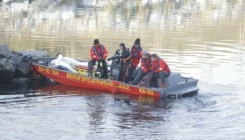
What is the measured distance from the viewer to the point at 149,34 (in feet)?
128

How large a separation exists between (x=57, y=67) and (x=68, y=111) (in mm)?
5341

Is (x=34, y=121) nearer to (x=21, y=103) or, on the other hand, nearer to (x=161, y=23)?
(x=21, y=103)

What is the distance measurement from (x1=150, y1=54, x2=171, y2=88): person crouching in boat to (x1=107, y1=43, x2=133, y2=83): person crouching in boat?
1180 mm

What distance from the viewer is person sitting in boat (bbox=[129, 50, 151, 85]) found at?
19.4m

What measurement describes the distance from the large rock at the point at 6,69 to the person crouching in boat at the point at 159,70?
6012 mm

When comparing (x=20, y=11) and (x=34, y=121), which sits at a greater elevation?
(x=20, y=11)

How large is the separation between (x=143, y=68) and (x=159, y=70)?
702mm

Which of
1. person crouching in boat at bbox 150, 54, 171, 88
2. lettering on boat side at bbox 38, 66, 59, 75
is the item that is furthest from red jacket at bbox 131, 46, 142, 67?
lettering on boat side at bbox 38, 66, 59, 75

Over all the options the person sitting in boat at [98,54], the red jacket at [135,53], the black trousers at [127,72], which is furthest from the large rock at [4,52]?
the red jacket at [135,53]

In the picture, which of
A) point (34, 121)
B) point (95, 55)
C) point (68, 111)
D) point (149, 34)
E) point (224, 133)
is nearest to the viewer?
point (224, 133)

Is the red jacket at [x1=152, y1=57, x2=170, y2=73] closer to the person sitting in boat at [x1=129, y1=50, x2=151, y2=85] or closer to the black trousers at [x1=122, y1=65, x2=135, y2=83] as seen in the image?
the person sitting in boat at [x1=129, y1=50, x2=151, y2=85]

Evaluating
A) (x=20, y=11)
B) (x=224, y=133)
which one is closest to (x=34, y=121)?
(x=224, y=133)

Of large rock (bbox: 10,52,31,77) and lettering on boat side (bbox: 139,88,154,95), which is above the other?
large rock (bbox: 10,52,31,77)

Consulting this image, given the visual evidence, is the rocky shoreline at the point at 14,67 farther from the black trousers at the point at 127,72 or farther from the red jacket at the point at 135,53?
the red jacket at the point at 135,53
